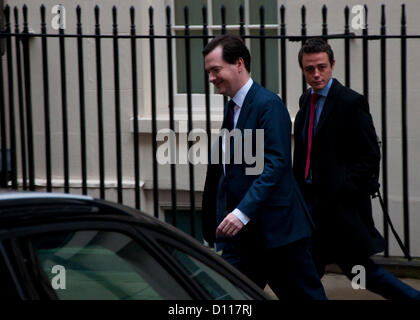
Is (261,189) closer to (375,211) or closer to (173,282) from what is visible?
(173,282)

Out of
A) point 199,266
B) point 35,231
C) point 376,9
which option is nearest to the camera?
point 35,231

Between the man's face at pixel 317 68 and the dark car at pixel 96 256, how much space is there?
7.82ft

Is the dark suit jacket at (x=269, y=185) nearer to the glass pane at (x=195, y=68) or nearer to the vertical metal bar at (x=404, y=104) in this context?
the vertical metal bar at (x=404, y=104)

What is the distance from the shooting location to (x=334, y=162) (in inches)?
218

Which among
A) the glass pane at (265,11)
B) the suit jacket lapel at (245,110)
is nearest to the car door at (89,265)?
the suit jacket lapel at (245,110)

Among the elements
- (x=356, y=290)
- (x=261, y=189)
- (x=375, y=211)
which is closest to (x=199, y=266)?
(x=261, y=189)

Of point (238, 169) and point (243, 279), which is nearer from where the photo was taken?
point (243, 279)

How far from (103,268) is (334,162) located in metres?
2.64

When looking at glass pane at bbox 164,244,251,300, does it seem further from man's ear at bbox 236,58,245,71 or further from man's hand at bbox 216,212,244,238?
man's ear at bbox 236,58,245,71

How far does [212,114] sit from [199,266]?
5.60 metres

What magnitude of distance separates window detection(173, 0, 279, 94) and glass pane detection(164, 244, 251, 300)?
543 centimetres

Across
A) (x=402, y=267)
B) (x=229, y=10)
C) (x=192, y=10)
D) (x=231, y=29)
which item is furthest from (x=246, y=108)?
(x=192, y=10)

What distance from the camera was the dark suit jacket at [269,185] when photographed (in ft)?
16.1

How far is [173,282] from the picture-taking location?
3.17 meters
